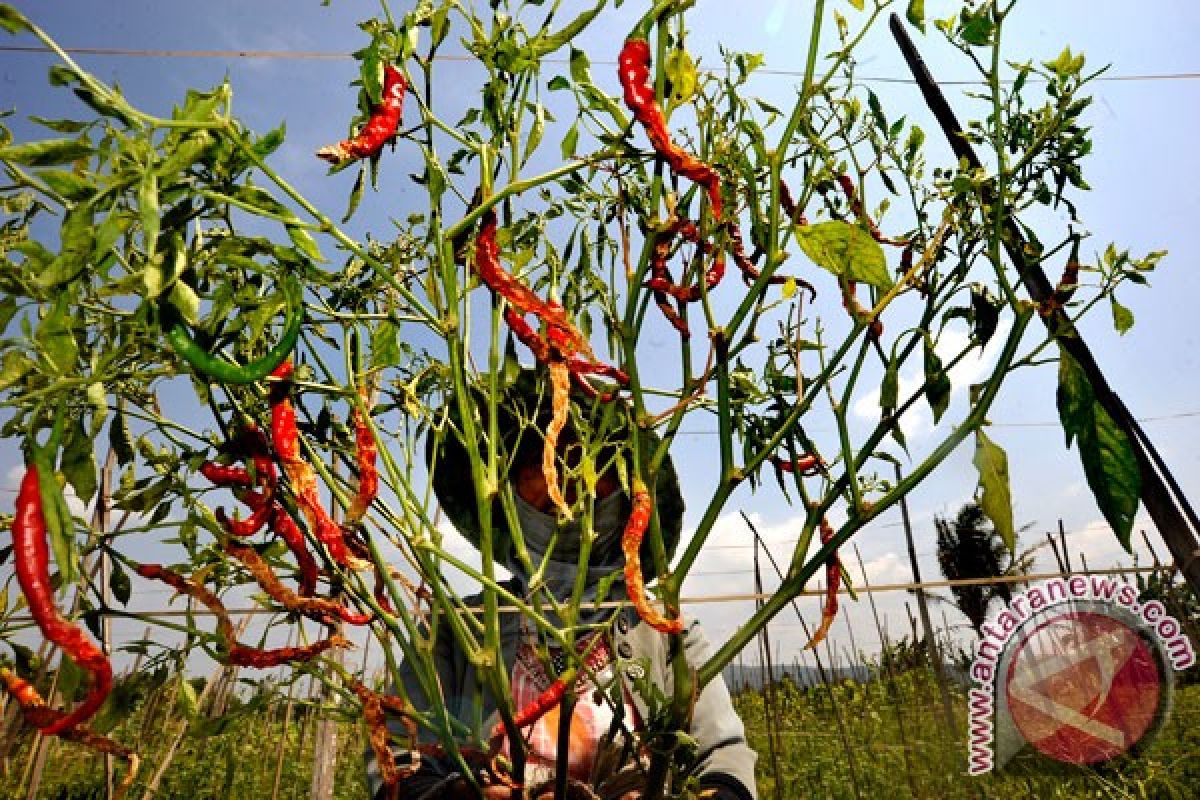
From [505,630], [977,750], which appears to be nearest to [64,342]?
[505,630]

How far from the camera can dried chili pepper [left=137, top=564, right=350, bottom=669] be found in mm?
596

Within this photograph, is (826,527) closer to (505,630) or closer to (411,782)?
(411,782)

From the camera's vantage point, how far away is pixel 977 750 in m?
2.48

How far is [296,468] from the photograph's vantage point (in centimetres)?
58

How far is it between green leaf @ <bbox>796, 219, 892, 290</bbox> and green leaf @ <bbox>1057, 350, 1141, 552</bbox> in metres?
0.17

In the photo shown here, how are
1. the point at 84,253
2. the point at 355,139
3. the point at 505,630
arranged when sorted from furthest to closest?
the point at 505,630, the point at 355,139, the point at 84,253

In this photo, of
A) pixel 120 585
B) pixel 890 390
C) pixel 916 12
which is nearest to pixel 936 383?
pixel 890 390

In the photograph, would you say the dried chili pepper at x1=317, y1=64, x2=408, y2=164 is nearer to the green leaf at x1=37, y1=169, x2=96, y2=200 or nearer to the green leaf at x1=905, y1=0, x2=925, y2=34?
the green leaf at x1=37, y1=169, x2=96, y2=200

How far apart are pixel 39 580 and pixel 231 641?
6.6 inches

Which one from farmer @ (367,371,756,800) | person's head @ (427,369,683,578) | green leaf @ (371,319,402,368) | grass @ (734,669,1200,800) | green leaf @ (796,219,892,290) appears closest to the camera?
green leaf @ (796,219,892,290)

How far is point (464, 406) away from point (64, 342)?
24 cm

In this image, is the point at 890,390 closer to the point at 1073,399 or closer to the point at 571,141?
the point at 1073,399

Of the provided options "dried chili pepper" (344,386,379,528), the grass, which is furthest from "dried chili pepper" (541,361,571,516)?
the grass

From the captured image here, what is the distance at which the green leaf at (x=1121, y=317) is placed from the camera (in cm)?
66
